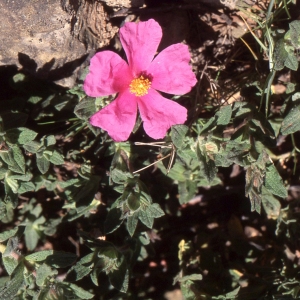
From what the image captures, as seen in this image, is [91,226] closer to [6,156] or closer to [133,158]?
[133,158]

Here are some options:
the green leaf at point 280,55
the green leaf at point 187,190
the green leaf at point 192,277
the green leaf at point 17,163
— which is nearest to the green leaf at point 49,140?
the green leaf at point 17,163

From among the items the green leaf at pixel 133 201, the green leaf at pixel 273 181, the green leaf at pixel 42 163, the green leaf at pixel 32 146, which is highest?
the green leaf at pixel 32 146

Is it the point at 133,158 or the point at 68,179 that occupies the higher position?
the point at 133,158

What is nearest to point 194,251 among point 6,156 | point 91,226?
point 91,226

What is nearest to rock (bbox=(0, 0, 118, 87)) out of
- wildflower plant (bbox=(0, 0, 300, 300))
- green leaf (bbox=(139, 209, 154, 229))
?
wildflower plant (bbox=(0, 0, 300, 300))

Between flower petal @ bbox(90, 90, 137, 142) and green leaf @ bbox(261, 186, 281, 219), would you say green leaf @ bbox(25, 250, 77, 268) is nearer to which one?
flower petal @ bbox(90, 90, 137, 142)

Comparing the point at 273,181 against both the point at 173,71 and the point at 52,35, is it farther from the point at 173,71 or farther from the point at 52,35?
the point at 52,35

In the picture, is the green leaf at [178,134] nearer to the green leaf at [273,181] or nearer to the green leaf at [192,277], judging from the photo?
the green leaf at [273,181]
